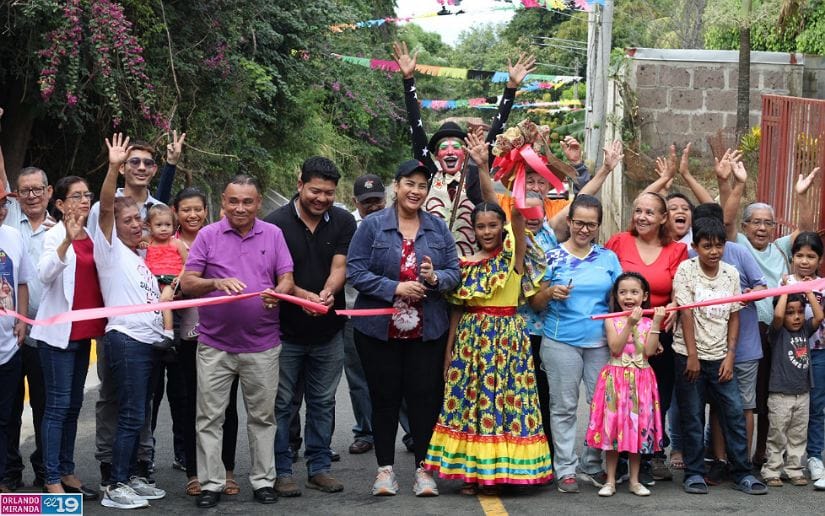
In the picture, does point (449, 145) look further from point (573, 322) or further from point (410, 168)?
point (573, 322)

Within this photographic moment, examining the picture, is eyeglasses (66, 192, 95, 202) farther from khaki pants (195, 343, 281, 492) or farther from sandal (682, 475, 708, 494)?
sandal (682, 475, 708, 494)

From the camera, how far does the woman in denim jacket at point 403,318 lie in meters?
7.21

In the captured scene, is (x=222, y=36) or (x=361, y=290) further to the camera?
(x=222, y=36)

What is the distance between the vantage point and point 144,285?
709 centimetres

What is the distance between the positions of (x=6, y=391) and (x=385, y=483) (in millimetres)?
2351

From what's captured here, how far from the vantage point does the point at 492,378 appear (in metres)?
7.18

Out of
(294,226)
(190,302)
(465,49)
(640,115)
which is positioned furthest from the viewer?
(465,49)

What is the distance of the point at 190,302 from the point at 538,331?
2.27m

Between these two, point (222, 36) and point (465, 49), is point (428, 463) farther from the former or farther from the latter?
point (465, 49)

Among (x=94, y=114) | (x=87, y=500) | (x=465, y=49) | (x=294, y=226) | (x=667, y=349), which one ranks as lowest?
(x=87, y=500)

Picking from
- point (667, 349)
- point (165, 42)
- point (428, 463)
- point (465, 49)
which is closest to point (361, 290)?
point (428, 463)

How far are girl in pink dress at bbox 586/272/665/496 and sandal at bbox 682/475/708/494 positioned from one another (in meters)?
0.28

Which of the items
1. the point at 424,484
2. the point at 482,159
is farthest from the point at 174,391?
the point at 482,159

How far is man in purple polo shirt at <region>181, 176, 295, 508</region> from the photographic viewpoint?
275 inches
